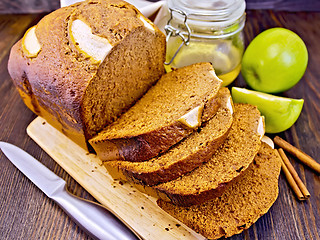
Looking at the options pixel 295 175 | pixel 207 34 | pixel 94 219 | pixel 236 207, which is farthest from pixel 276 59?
pixel 94 219

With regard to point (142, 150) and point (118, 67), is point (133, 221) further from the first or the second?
point (118, 67)

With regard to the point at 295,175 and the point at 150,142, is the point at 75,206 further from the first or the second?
the point at 295,175

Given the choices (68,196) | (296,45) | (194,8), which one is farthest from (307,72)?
(68,196)

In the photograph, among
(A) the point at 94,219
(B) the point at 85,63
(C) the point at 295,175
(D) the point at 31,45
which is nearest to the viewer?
(A) the point at 94,219

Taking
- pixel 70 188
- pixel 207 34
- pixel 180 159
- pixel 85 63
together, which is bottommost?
pixel 70 188

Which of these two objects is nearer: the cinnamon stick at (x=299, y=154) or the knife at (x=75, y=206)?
the knife at (x=75, y=206)

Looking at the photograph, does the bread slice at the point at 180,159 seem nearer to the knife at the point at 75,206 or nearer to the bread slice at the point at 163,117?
the bread slice at the point at 163,117

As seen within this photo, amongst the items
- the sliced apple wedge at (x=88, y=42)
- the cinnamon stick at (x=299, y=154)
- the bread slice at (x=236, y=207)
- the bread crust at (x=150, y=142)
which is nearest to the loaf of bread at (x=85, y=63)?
the sliced apple wedge at (x=88, y=42)
